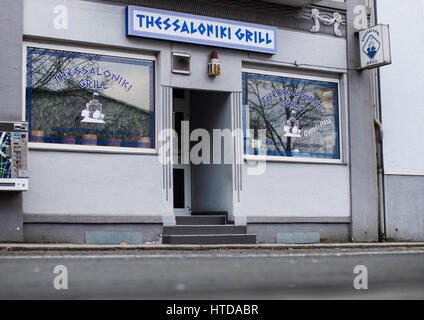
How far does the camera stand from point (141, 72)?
13.0 metres

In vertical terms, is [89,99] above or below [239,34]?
below

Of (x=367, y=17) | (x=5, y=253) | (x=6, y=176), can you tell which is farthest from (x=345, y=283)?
(x=367, y=17)

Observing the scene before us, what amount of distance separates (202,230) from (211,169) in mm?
1885

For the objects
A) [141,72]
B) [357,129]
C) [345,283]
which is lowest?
[345,283]

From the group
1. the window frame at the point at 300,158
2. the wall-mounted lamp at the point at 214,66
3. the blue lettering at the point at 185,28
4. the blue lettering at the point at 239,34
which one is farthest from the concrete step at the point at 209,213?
the blue lettering at the point at 185,28

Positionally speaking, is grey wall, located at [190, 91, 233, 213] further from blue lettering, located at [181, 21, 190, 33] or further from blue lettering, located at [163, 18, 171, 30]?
blue lettering, located at [163, 18, 171, 30]

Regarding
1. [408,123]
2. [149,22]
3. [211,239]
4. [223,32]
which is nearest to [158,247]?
[211,239]

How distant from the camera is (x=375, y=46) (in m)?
14.6

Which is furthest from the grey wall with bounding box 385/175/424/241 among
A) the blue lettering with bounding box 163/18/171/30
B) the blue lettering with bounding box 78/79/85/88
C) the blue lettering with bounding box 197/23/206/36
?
the blue lettering with bounding box 78/79/85/88

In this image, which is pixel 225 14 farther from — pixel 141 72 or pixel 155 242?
pixel 155 242

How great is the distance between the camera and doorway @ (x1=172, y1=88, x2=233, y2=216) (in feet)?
45.5

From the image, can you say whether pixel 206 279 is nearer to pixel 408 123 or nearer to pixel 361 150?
pixel 361 150

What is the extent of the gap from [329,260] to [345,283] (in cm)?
124

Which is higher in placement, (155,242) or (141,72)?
(141,72)
